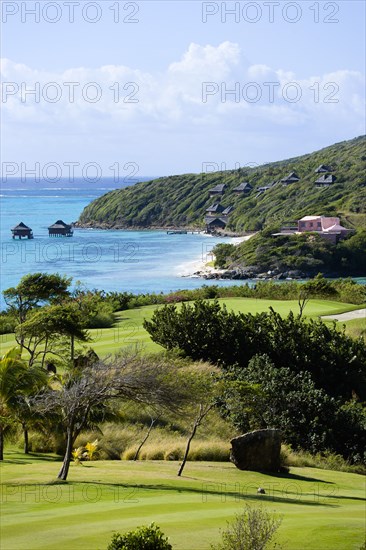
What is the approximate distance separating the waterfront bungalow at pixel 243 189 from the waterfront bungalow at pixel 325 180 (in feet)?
82.9

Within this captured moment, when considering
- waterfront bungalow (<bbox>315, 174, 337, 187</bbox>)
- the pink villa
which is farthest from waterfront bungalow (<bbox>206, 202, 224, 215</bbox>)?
the pink villa

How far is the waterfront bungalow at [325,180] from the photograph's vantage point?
483ft

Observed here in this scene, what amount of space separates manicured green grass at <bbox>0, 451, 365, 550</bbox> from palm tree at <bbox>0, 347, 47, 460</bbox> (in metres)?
1.21

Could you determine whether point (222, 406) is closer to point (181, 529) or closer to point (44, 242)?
point (181, 529)

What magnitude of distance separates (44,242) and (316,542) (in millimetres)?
144881

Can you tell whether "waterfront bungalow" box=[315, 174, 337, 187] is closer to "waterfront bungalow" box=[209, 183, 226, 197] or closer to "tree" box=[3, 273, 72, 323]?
"waterfront bungalow" box=[209, 183, 226, 197]

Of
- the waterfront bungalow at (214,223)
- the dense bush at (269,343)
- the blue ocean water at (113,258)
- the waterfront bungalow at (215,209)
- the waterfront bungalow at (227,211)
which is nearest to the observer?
the dense bush at (269,343)

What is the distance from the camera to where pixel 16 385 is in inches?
766

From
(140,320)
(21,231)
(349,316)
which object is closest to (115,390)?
(349,316)

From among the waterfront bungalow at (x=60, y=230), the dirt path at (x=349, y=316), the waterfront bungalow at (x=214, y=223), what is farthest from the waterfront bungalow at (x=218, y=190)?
the dirt path at (x=349, y=316)

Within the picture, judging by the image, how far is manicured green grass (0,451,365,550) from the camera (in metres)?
12.7

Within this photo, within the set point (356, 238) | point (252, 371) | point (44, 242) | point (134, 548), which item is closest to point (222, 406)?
point (252, 371)

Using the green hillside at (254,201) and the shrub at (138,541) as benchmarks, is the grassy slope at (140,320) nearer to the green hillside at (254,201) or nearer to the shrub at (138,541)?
the shrub at (138,541)

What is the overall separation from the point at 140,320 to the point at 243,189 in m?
129
